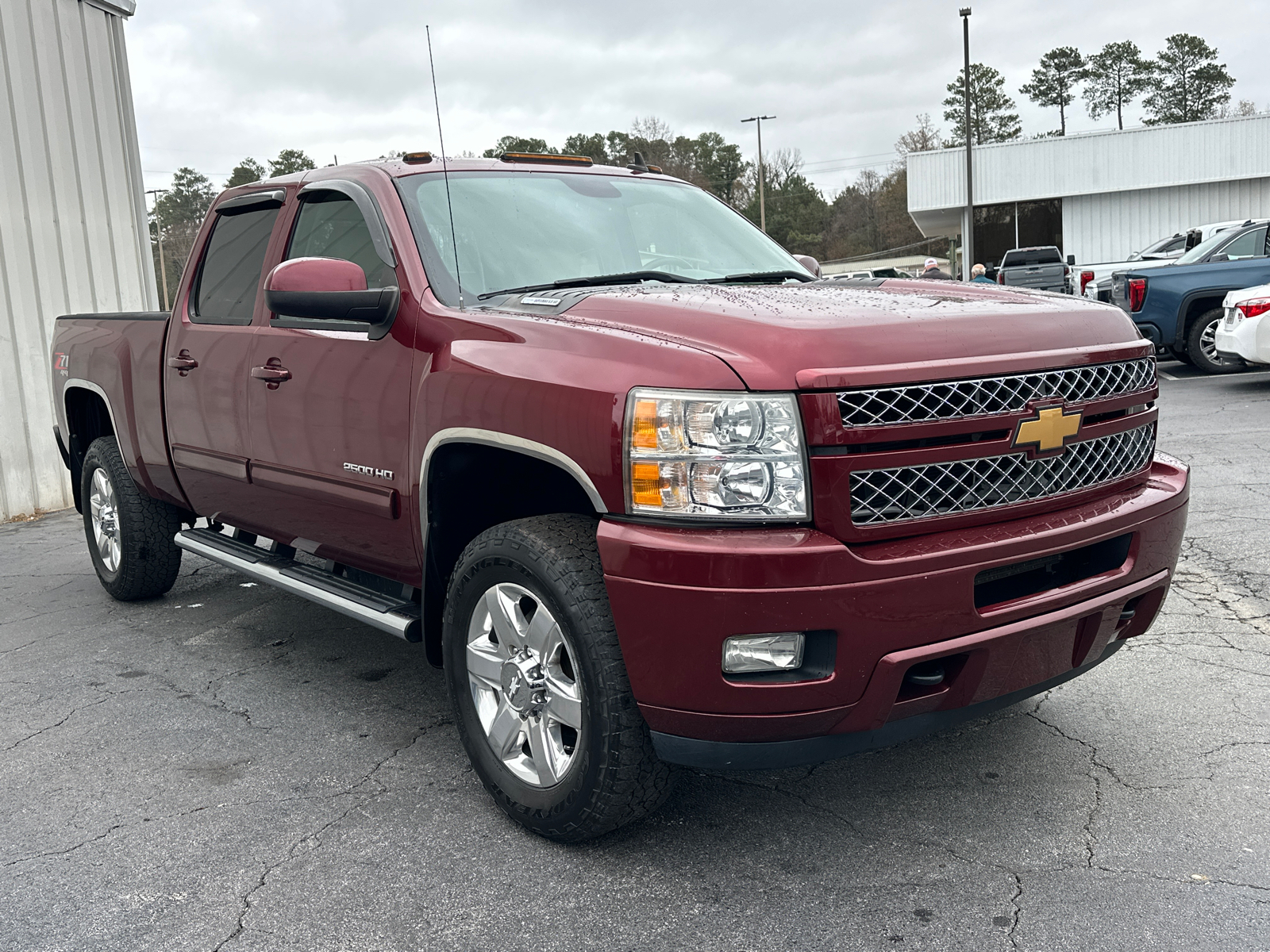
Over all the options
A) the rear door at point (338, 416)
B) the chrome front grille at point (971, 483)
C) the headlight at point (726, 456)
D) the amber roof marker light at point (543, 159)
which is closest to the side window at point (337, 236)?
the rear door at point (338, 416)

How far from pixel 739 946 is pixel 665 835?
1.90 ft

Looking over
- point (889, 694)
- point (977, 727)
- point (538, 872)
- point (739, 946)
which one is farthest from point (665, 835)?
point (977, 727)

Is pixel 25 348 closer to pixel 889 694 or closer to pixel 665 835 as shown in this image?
pixel 665 835

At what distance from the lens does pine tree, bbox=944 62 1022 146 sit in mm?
76625

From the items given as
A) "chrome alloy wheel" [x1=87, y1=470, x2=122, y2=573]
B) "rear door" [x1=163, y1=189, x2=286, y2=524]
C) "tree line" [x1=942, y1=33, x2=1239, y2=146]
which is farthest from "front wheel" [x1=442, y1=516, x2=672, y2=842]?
"tree line" [x1=942, y1=33, x2=1239, y2=146]

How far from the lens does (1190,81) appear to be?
74.0 metres

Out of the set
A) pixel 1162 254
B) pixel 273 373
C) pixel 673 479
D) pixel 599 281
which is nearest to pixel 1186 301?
pixel 1162 254

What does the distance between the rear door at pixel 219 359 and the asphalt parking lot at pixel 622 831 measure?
82 cm

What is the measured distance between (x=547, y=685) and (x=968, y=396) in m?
1.29

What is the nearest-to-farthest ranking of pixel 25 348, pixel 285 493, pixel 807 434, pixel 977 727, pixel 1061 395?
pixel 807 434, pixel 1061 395, pixel 977 727, pixel 285 493, pixel 25 348

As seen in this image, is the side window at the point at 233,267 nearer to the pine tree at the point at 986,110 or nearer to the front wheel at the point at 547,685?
the front wheel at the point at 547,685

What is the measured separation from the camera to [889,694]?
257 centimetres

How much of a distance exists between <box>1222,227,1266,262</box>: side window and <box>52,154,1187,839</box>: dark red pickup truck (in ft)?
40.0

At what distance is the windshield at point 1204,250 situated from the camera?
1414cm
